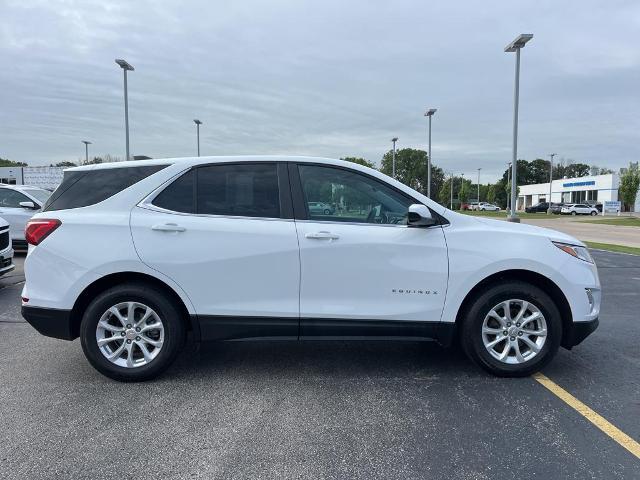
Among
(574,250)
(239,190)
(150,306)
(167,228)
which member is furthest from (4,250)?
(574,250)

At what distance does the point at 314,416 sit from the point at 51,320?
225 cm

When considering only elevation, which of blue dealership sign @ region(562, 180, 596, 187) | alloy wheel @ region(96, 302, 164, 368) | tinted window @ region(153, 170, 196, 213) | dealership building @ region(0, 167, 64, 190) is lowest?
alloy wheel @ region(96, 302, 164, 368)

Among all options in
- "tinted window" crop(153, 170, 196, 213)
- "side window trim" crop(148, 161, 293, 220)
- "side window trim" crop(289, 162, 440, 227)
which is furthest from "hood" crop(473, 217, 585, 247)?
"tinted window" crop(153, 170, 196, 213)

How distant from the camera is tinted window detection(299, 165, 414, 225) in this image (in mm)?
4066

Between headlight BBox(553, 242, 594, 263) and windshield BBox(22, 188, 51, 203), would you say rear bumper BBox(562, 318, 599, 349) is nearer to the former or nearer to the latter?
headlight BBox(553, 242, 594, 263)

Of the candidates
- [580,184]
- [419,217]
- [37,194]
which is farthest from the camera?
[580,184]

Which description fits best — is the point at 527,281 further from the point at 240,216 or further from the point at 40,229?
the point at 40,229

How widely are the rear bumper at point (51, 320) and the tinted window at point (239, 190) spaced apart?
138cm

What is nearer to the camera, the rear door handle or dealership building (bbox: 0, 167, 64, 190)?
the rear door handle

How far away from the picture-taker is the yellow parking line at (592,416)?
A: 307 cm

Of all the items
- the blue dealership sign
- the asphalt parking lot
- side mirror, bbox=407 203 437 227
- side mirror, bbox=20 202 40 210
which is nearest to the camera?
the asphalt parking lot

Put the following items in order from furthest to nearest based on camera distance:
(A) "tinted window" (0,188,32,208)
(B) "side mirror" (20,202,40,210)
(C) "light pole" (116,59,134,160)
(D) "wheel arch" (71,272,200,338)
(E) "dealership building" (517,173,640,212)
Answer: (E) "dealership building" (517,173,640,212) → (C) "light pole" (116,59,134,160) → (A) "tinted window" (0,188,32,208) → (B) "side mirror" (20,202,40,210) → (D) "wheel arch" (71,272,200,338)

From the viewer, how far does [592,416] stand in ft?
11.4

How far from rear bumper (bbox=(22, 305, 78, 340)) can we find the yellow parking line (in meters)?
3.90
